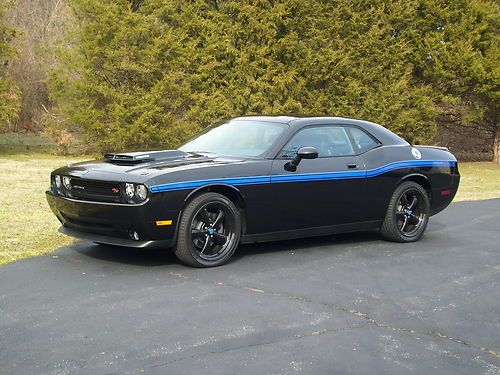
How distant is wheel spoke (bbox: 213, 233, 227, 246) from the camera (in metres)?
6.45

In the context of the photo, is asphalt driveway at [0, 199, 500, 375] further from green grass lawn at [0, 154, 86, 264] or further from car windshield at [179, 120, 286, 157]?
car windshield at [179, 120, 286, 157]

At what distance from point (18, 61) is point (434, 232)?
2237cm

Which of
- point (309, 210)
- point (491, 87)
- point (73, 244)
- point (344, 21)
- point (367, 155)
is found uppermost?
point (344, 21)

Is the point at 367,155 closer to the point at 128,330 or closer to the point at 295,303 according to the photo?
the point at 295,303

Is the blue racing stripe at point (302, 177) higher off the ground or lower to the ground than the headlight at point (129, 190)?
higher

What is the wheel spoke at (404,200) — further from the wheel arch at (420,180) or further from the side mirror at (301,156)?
the side mirror at (301,156)

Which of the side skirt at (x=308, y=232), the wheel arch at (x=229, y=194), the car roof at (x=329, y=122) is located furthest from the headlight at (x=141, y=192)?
the car roof at (x=329, y=122)

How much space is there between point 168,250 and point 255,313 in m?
2.37

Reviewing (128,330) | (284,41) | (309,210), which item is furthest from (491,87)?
(128,330)

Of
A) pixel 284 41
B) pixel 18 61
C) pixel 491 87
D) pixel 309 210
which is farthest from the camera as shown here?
pixel 18 61

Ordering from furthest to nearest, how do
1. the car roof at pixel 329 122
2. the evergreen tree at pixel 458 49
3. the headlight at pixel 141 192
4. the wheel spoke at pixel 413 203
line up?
the evergreen tree at pixel 458 49
the wheel spoke at pixel 413 203
the car roof at pixel 329 122
the headlight at pixel 141 192

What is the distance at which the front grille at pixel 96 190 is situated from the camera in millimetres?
6078

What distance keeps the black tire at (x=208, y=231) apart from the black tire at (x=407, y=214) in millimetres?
2232

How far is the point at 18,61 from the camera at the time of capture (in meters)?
27.0
